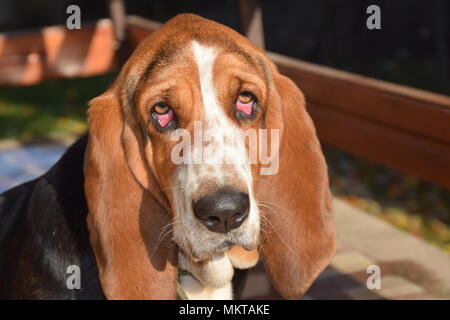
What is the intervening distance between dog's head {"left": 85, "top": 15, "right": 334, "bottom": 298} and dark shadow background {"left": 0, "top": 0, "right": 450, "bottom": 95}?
594 cm

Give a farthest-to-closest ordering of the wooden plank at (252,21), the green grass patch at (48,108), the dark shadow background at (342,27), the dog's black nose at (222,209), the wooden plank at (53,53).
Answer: the dark shadow background at (342,27) → the green grass patch at (48,108) → the wooden plank at (53,53) → the wooden plank at (252,21) → the dog's black nose at (222,209)

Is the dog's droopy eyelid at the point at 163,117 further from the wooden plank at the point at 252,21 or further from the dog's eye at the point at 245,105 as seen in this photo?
the wooden plank at the point at 252,21

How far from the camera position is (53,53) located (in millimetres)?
7555

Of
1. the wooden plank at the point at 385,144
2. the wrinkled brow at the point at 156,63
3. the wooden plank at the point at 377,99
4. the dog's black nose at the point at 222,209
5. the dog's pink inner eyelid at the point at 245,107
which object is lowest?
the wooden plank at the point at 385,144

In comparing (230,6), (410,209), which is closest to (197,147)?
(410,209)

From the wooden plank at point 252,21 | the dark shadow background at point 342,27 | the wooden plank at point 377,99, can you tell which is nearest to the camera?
the wooden plank at point 377,99

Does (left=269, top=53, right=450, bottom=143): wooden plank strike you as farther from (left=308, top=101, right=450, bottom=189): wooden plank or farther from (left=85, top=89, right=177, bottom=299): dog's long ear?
(left=85, top=89, right=177, bottom=299): dog's long ear

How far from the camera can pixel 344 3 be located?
1061 cm

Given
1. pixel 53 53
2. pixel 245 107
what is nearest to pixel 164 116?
pixel 245 107

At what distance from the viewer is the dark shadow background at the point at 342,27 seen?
30.8ft

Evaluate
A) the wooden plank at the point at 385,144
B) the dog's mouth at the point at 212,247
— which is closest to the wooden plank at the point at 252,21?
the wooden plank at the point at 385,144

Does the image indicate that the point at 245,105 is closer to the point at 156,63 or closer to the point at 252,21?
the point at 156,63
